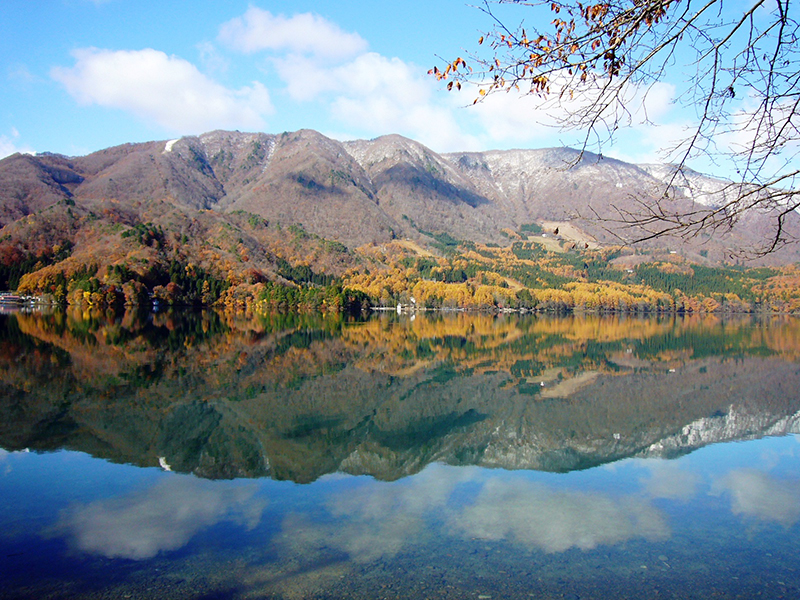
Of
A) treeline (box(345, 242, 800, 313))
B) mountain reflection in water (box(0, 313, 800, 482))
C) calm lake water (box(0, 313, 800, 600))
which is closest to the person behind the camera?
calm lake water (box(0, 313, 800, 600))

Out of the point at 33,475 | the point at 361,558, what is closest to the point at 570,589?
the point at 361,558

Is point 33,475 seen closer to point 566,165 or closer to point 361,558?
point 361,558

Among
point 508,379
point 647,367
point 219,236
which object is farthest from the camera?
point 219,236

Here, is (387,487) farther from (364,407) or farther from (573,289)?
(573,289)

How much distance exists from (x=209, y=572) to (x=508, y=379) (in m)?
17.7

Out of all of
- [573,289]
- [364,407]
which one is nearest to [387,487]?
[364,407]

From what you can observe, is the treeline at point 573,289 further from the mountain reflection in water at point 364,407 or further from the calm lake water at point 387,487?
the calm lake water at point 387,487

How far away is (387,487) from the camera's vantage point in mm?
9625

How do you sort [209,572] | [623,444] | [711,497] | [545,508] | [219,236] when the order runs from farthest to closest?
[219,236] < [623,444] < [711,497] < [545,508] < [209,572]

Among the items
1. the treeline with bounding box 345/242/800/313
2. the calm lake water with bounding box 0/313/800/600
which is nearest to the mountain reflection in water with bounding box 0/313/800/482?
the calm lake water with bounding box 0/313/800/600

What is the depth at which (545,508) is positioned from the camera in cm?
883

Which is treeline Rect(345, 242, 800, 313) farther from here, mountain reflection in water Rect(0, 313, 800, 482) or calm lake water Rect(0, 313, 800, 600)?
calm lake water Rect(0, 313, 800, 600)

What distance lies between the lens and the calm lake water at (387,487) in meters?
6.51

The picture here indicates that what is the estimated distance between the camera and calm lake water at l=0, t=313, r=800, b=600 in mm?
6512
